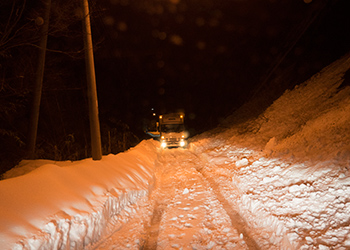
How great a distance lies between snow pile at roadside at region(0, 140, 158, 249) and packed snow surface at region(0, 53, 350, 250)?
0.05ft

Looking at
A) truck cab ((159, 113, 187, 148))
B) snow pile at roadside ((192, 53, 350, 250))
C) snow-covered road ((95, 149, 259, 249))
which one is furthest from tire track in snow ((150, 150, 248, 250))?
truck cab ((159, 113, 187, 148))

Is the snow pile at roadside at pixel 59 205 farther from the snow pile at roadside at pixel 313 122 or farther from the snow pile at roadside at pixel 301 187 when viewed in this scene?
the snow pile at roadside at pixel 313 122

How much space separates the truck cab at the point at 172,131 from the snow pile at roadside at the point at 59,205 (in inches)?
551

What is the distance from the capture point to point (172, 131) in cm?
2127

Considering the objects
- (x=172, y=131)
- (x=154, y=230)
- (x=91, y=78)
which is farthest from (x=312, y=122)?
(x=172, y=131)

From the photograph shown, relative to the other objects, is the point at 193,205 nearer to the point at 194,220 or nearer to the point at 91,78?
the point at 194,220

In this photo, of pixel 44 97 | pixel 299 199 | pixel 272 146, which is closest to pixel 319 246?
pixel 299 199

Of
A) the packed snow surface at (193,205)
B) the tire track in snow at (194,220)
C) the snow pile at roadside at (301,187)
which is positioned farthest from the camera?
the tire track in snow at (194,220)

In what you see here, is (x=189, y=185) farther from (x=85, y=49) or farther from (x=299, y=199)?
(x=85, y=49)

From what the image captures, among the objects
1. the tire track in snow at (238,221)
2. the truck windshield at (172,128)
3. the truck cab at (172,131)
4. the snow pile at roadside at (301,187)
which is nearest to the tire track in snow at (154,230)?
the tire track in snow at (238,221)

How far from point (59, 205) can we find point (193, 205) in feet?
11.3

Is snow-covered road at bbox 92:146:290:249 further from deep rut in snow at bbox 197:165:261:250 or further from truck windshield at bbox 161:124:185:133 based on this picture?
truck windshield at bbox 161:124:185:133

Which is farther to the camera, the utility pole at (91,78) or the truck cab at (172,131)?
the truck cab at (172,131)

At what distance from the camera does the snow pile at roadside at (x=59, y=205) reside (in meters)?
3.52
